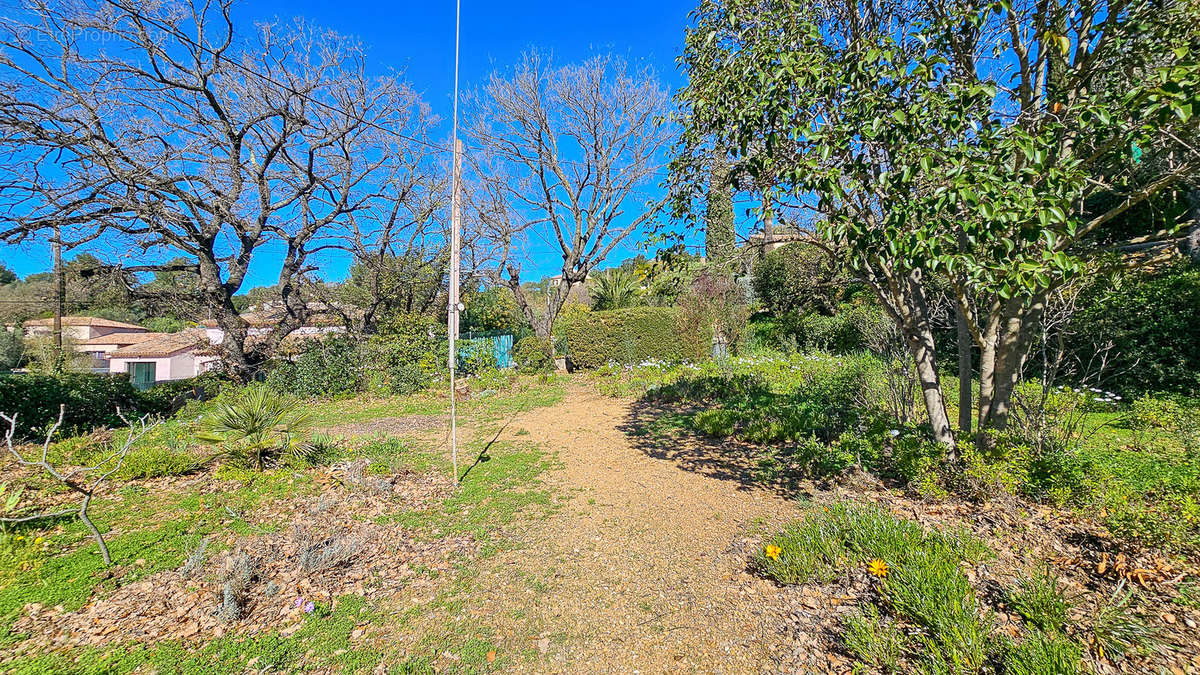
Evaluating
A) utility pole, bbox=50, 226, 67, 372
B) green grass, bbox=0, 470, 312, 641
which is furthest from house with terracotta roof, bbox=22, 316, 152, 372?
green grass, bbox=0, 470, 312, 641

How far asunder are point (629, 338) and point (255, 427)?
904 cm

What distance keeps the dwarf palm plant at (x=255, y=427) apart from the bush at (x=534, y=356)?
27.2 feet

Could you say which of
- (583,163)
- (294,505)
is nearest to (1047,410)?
(294,505)

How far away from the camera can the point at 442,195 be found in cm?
1334

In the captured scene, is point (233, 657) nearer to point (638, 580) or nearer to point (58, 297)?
point (638, 580)

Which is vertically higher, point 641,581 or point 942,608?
point 942,608

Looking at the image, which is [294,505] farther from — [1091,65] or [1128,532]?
[1091,65]

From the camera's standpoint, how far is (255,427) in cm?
475

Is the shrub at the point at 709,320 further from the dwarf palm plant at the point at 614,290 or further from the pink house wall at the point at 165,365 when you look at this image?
the pink house wall at the point at 165,365

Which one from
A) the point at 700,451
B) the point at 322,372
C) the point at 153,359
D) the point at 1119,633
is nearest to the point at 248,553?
the point at 700,451

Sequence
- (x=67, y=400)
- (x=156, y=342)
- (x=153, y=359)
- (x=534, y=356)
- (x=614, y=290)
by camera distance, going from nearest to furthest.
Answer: (x=67, y=400) → (x=534, y=356) → (x=614, y=290) → (x=153, y=359) → (x=156, y=342)

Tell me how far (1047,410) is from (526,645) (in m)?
4.70

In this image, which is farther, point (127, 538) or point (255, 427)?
point (255, 427)

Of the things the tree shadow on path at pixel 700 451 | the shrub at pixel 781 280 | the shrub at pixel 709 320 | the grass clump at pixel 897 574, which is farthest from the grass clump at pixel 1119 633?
the shrub at pixel 709 320
